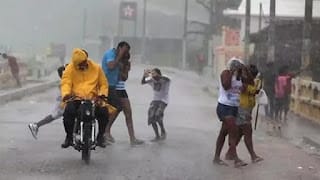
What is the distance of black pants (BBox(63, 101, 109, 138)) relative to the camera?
9.66m

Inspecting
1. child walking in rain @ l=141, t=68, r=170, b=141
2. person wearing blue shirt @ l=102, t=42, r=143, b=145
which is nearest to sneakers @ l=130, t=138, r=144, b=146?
person wearing blue shirt @ l=102, t=42, r=143, b=145

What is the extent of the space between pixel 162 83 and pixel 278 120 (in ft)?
16.4

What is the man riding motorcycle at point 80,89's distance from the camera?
9688 millimetres

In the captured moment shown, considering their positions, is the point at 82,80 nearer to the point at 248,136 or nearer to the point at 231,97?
the point at 231,97

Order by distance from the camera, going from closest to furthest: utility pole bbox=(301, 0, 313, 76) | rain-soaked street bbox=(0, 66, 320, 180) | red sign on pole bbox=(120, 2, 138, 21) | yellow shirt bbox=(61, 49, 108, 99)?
rain-soaked street bbox=(0, 66, 320, 180) → yellow shirt bbox=(61, 49, 108, 99) → utility pole bbox=(301, 0, 313, 76) → red sign on pole bbox=(120, 2, 138, 21)

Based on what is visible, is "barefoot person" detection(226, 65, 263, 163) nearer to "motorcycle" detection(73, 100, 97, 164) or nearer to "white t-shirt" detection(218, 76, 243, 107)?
"white t-shirt" detection(218, 76, 243, 107)

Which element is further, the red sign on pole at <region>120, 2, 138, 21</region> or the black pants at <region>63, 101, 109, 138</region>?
the red sign on pole at <region>120, 2, 138, 21</region>

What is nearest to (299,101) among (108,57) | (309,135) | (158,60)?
(309,135)

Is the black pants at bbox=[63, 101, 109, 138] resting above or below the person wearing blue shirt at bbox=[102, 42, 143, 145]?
below

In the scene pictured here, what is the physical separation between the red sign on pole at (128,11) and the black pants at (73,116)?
81467 mm

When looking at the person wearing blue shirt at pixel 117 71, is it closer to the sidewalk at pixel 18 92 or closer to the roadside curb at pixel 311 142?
the roadside curb at pixel 311 142

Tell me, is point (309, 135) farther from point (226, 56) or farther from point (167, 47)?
point (167, 47)

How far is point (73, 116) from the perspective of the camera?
9.70m

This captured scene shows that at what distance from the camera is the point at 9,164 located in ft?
31.6
